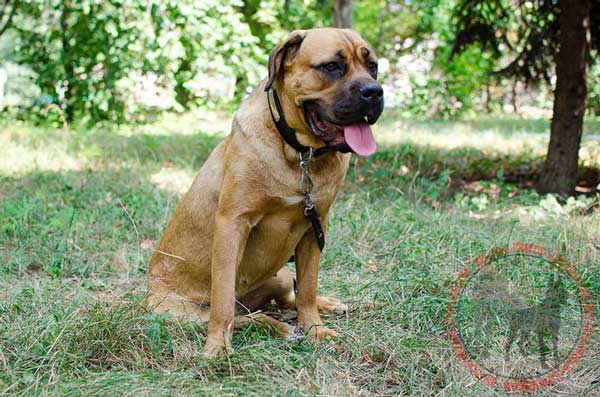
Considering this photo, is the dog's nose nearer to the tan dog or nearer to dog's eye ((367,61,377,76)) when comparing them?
the tan dog

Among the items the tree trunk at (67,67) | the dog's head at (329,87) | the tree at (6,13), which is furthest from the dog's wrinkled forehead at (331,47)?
the tree at (6,13)

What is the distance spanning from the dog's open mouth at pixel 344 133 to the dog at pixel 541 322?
1.11 meters

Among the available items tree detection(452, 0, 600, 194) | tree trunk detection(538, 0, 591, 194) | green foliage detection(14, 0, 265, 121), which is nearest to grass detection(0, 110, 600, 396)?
tree trunk detection(538, 0, 591, 194)

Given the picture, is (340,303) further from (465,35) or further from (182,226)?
(465,35)

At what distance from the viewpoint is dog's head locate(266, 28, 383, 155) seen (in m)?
2.91

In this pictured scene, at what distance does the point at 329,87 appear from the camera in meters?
2.96

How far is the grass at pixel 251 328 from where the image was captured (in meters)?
2.71

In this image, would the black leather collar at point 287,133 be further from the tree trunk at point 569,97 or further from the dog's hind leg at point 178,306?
the tree trunk at point 569,97

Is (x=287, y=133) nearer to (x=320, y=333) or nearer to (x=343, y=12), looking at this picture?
(x=320, y=333)

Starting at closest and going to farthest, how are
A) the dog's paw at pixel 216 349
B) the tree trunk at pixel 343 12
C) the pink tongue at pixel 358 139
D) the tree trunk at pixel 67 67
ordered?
the dog's paw at pixel 216 349, the pink tongue at pixel 358 139, the tree trunk at pixel 343 12, the tree trunk at pixel 67 67

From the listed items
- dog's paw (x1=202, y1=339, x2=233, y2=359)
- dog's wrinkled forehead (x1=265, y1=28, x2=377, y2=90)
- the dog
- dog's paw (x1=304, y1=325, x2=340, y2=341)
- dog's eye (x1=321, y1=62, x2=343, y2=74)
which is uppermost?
dog's wrinkled forehead (x1=265, y1=28, x2=377, y2=90)

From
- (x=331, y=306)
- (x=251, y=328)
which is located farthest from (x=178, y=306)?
(x=331, y=306)

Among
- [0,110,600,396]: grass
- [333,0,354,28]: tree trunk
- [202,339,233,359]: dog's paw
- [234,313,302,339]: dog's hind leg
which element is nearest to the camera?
[0,110,600,396]: grass

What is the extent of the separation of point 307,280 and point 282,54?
1174mm
